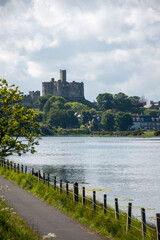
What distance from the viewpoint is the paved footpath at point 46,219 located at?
1631cm

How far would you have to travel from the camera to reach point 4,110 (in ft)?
112

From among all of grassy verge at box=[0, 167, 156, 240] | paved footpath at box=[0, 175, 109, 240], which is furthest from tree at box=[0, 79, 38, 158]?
paved footpath at box=[0, 175, 109, 240]

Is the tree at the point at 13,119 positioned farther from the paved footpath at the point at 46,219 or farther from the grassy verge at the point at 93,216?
the paved footpath at the point at 46,219

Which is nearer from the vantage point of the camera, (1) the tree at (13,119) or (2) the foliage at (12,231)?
(2) the foliage at (12,231)

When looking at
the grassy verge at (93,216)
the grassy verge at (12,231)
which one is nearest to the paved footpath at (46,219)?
the grassy verge at (93,216)

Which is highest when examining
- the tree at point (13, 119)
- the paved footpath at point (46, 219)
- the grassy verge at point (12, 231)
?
the tree at point (13, 119)

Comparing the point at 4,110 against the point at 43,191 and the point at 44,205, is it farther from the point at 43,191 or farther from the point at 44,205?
the point at 44,205

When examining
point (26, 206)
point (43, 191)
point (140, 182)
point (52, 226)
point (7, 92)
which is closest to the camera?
point (52, 226)

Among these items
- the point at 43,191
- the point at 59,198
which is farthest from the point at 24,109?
the point at 59,198

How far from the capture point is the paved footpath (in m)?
16.3

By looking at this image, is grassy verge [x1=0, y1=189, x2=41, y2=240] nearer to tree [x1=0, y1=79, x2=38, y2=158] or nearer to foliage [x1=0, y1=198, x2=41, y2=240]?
foliage [x1=0, y1=198, x2=41, y2=240]

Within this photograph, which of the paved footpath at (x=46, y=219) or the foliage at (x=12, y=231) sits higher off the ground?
the foliage at (x=12, y=231)

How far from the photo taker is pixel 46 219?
19.1 metres

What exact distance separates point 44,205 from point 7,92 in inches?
514
